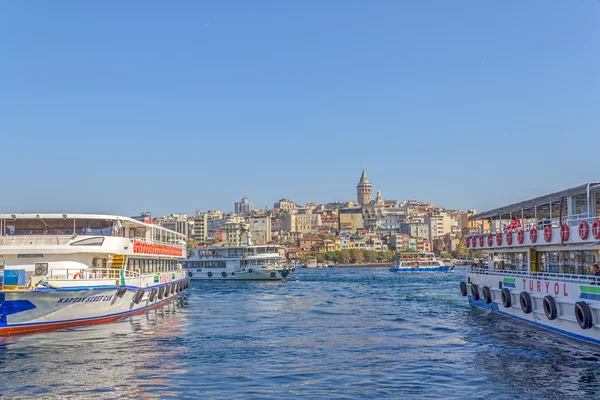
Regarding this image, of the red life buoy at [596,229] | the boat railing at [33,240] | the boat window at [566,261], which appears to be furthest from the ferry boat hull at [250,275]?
the red life buoy at [596,229]

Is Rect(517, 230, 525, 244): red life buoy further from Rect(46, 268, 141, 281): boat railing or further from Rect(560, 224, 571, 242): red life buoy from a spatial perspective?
Rect(46, 268, 141, 281): boat railing

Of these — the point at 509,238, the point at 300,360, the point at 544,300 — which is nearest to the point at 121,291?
the point at 300,360

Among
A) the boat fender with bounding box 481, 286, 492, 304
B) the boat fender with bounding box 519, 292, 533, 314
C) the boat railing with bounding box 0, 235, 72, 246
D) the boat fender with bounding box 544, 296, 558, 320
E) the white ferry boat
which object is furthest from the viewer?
the white ferry boat

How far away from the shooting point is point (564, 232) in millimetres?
24562

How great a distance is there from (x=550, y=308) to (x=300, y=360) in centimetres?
945

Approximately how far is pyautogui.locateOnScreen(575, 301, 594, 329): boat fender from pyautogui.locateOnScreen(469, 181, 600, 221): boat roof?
4.28 metres

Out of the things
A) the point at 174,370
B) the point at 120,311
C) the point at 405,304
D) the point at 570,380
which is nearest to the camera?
the point at 570,380

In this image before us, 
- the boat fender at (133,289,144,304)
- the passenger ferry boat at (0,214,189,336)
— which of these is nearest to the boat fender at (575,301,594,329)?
the passenger ferry boat at (0,214,189,336)

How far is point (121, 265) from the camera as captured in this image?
102 ft

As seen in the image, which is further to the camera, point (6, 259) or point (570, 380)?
point (6, 259)

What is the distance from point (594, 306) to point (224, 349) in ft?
38.3

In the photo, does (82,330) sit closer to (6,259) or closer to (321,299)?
(6,259)

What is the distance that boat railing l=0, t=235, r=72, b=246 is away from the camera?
28.4 m

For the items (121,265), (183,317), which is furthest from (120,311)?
(183,317)
